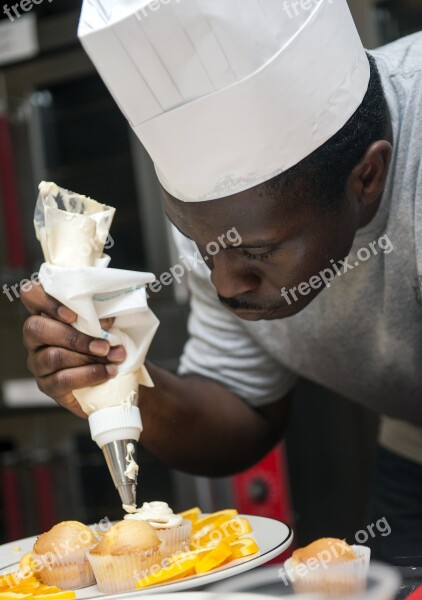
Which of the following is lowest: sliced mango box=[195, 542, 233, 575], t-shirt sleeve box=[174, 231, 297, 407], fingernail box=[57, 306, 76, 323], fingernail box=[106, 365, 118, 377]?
t-shirt sleeve box=[174, 231, 297, 407]

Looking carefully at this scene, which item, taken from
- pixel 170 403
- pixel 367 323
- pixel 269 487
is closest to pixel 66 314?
pixel 170 403

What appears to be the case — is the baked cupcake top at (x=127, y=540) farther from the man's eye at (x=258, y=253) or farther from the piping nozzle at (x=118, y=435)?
the man's eye at (x=258, y=253)

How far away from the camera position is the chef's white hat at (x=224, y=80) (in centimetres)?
96

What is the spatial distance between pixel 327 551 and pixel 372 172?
0.54 metres

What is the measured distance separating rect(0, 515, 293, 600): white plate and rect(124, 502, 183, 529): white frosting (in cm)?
9

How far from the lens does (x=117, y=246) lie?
235 centimetres

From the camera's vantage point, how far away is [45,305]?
3.55ft

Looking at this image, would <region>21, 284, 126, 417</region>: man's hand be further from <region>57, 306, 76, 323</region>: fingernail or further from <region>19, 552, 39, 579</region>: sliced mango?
<region>19, 552, 39, 579</region>: sliced mango

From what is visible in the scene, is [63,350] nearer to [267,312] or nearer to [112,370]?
[112,370]

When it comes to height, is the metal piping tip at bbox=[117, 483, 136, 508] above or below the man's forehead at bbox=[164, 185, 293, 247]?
below

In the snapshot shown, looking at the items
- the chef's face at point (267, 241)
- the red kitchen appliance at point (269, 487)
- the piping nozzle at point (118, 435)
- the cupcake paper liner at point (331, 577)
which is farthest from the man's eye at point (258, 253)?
the red kitchen appliance at point (269, 487)

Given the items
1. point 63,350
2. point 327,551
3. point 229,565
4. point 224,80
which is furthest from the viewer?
point 63,350

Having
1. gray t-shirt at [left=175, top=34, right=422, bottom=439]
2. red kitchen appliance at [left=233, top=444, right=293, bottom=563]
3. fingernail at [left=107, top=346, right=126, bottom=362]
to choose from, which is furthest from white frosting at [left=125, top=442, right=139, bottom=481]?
red kitchen appliance at [left=233, top=444, right=293, bottom=563]

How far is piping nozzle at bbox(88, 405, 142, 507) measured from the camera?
101cm
